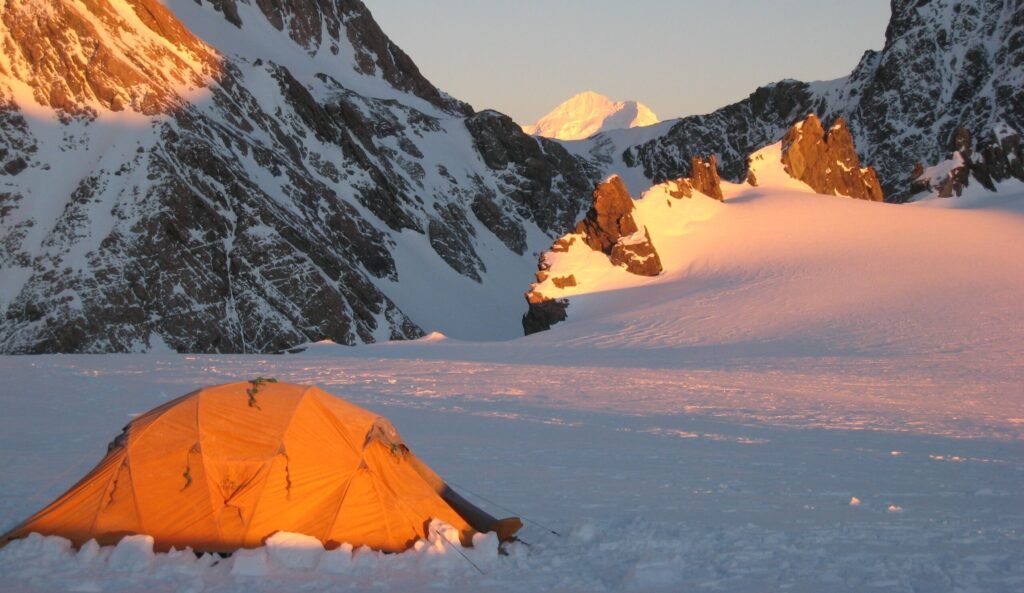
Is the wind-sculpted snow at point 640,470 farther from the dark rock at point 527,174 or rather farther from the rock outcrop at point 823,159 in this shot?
the dark rock at point 527,174

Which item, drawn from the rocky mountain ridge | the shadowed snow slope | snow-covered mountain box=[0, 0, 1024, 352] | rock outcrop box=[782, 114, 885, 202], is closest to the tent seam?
the shadowed snow slope

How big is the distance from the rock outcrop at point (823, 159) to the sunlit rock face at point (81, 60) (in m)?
46.2

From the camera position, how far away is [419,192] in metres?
127

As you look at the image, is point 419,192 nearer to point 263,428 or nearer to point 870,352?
point 870,352

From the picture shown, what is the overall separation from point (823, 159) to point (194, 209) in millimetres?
48388

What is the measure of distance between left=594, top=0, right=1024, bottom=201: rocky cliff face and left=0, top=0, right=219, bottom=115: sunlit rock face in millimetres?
73760

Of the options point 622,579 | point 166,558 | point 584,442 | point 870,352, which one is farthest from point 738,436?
point 870,352

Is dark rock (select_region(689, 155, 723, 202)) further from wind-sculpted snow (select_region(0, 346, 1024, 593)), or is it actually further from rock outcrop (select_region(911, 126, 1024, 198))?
wind-sculpted snow (select_region(0, 346, 1024, 593))

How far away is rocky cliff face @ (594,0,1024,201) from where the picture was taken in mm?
129125

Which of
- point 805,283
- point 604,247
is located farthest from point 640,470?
point 604,247

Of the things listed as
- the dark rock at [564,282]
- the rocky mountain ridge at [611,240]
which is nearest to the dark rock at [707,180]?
the rocky mountain ridge at [611,240]

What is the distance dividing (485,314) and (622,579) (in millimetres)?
98039

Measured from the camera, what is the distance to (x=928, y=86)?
139 metres

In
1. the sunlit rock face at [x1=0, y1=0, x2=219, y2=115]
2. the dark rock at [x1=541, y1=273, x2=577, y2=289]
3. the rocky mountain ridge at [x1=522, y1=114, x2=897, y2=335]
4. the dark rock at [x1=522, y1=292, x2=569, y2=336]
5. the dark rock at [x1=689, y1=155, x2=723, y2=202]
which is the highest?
the sunlit rock face at [x1=0, y1=0, x2=219, y2=115]
